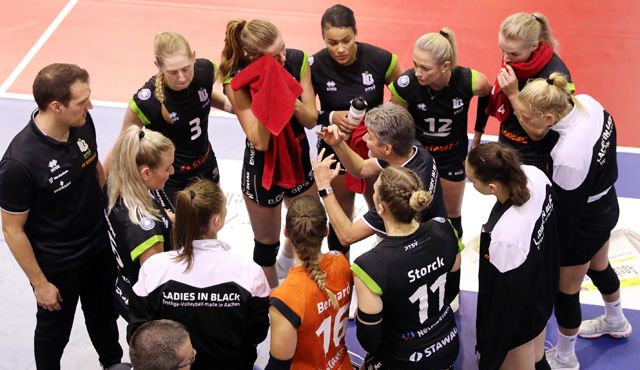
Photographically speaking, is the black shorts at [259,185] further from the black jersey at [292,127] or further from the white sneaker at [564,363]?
the white sneaker at [564,363]

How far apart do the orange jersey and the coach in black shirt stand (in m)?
1.51

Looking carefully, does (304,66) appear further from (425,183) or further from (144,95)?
(425,183)

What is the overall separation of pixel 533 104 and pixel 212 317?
222 centimetres

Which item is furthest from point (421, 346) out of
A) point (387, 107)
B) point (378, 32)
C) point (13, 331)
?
point (378, 32)

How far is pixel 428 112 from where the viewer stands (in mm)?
5348

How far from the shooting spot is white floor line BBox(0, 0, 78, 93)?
28.8 ft

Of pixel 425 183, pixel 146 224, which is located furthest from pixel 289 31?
pixel 146 224

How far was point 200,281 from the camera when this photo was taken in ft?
12.0

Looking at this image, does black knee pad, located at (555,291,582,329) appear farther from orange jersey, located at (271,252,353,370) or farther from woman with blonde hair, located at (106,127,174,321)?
woman with blonde hair, located at (106,127,174,321)

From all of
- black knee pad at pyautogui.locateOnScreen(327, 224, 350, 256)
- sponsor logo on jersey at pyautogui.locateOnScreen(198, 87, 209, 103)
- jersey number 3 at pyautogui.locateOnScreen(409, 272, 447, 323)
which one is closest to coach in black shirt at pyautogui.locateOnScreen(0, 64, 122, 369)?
sponsor logo on jersey at pyautogui.locateOnScreen(198, 87, 209, 103)

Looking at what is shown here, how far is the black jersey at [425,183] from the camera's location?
442 cm

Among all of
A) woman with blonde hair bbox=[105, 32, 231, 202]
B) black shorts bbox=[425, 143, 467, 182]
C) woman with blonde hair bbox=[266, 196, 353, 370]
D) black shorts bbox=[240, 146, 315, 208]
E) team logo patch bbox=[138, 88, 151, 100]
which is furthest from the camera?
black shorts bbox=[425, 143, 467, 182]

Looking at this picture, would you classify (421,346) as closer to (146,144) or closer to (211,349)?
(211,349)

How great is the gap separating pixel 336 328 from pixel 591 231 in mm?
1887
